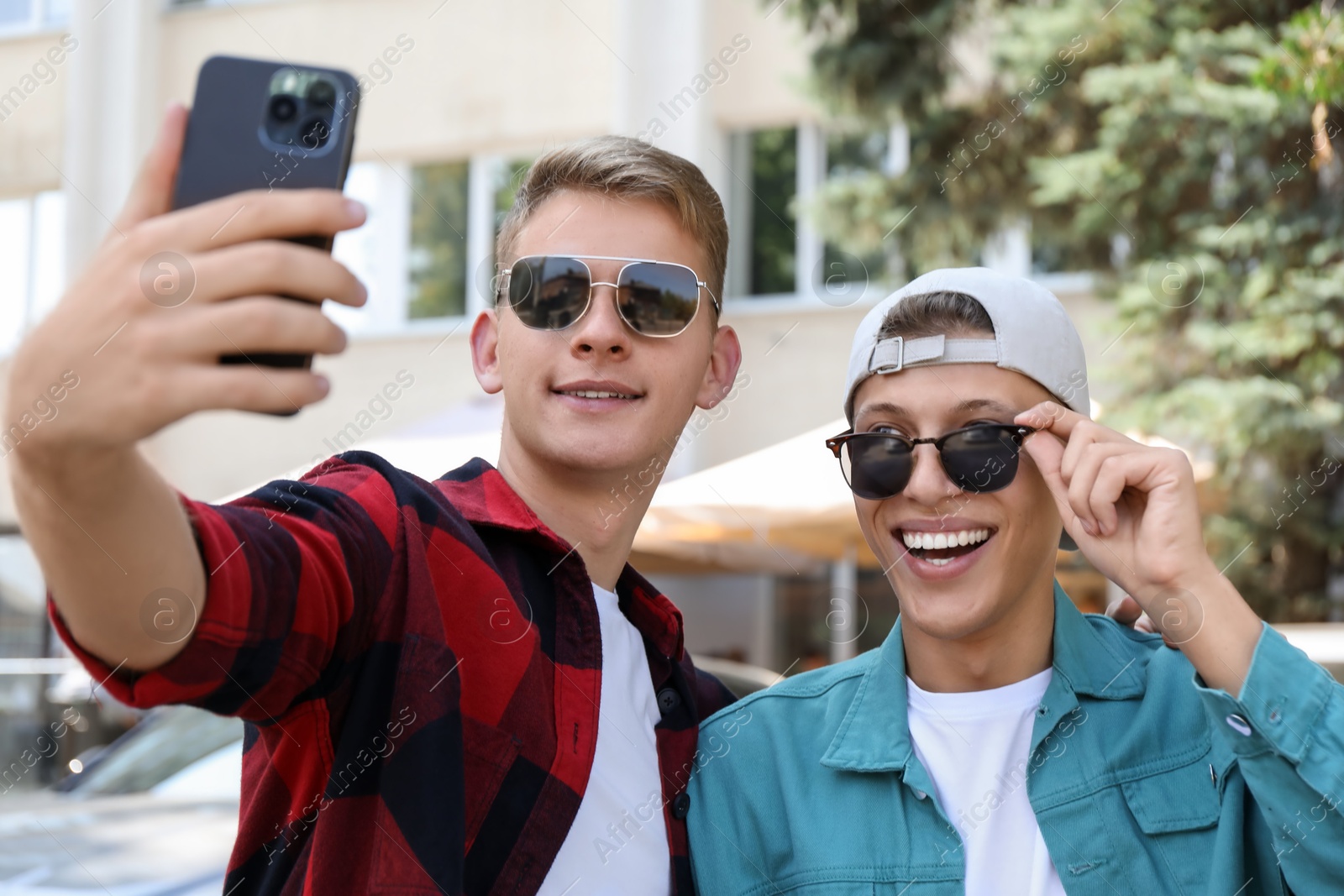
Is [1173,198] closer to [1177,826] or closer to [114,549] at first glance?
[1177,826]

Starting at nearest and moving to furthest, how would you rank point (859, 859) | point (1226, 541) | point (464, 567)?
point (464, 567)
point (859, 859)
point (1226, 541)

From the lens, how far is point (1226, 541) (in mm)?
7898

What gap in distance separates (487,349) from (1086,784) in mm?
1318

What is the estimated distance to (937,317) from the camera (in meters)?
2.37

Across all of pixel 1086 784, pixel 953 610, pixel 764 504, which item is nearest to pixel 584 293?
pixel 953 610

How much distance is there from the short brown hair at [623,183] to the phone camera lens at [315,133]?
1151 mm

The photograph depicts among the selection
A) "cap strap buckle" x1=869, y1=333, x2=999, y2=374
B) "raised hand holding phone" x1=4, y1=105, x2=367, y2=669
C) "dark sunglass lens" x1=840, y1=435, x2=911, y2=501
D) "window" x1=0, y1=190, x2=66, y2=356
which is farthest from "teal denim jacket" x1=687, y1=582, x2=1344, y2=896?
"window" x1=0, y1=190, x2=66, y2=356

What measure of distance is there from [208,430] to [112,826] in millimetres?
9269

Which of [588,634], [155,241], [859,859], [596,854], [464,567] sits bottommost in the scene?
[859,859]

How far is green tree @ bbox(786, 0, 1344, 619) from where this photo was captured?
7449 mm

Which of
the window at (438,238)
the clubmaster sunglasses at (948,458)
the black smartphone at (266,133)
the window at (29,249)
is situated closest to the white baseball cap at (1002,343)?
the clubmaster sunglasses at (948,458)

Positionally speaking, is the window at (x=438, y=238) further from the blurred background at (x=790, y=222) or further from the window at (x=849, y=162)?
the window at (x=849, y=162)

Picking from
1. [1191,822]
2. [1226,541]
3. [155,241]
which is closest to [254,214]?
[155,241]

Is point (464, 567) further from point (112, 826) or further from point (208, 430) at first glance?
point (208, 430)
